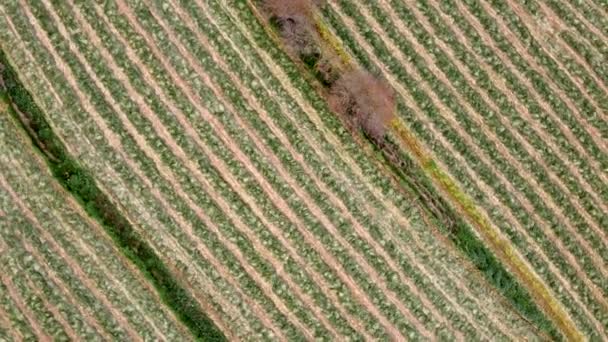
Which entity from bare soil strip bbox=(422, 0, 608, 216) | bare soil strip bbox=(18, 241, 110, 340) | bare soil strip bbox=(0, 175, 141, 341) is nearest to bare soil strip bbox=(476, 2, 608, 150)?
bare soil strip bbox=(422, 0, 608, 216)

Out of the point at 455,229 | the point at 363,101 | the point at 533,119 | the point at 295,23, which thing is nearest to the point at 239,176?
the point at 363,101

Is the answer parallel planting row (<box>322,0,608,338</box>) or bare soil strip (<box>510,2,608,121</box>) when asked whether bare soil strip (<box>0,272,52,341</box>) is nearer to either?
parallel planting row (<box>322,0,608,338</box>)

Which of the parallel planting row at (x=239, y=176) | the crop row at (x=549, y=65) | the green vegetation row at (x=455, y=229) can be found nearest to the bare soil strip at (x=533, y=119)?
the crop row at (x=549, y=65)

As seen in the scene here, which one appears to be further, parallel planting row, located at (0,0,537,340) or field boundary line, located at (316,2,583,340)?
field boundary line, located at (316,2,583,340)

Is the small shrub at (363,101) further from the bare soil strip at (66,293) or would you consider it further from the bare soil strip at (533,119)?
the bare soil strip at (66,293)

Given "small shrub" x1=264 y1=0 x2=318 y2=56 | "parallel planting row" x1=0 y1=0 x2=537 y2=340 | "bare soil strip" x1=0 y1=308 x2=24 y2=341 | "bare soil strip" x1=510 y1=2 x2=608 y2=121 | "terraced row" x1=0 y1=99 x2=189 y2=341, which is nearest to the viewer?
"bare soil strip" x1=0 y1=308 x2=24 y2=341

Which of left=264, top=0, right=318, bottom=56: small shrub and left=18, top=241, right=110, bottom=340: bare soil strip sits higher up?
left=264, top=0, right=318, bottom=56: small shrub
